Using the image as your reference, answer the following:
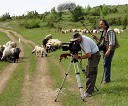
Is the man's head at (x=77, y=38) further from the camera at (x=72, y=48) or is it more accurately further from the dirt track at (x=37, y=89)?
the dirt track at (x=37, y=89)

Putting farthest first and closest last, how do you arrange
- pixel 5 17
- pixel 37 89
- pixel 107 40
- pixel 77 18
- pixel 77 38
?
pixel 5 17
pixel 77 18
pixel 37 89
pixel 107 40
pixel 77 38

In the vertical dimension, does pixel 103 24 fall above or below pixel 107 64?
above

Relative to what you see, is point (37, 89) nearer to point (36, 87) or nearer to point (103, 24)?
point (36, 87)

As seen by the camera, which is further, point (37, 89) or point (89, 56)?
point (37, 89)

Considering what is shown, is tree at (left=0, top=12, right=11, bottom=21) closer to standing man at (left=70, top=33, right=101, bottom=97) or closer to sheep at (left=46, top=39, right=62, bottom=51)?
sheep at (left=46, top=39, right=62, bottom=51)

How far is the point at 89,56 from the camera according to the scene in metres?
14.5

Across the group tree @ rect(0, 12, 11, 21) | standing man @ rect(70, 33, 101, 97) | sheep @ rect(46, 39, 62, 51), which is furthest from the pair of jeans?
tree @ rect(0, 12, 11, 21)

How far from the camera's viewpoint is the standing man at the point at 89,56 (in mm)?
14453

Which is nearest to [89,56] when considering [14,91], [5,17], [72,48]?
[72,48]

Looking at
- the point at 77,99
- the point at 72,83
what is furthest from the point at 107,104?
the point at 72,83

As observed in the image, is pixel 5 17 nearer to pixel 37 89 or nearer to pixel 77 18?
pixel 77 18

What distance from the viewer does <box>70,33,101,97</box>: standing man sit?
14453mm

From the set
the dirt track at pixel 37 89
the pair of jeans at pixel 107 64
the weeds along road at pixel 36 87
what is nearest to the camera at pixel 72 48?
the dirt track at pixel 37 89

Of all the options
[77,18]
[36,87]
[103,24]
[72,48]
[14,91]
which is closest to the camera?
[72,48]
